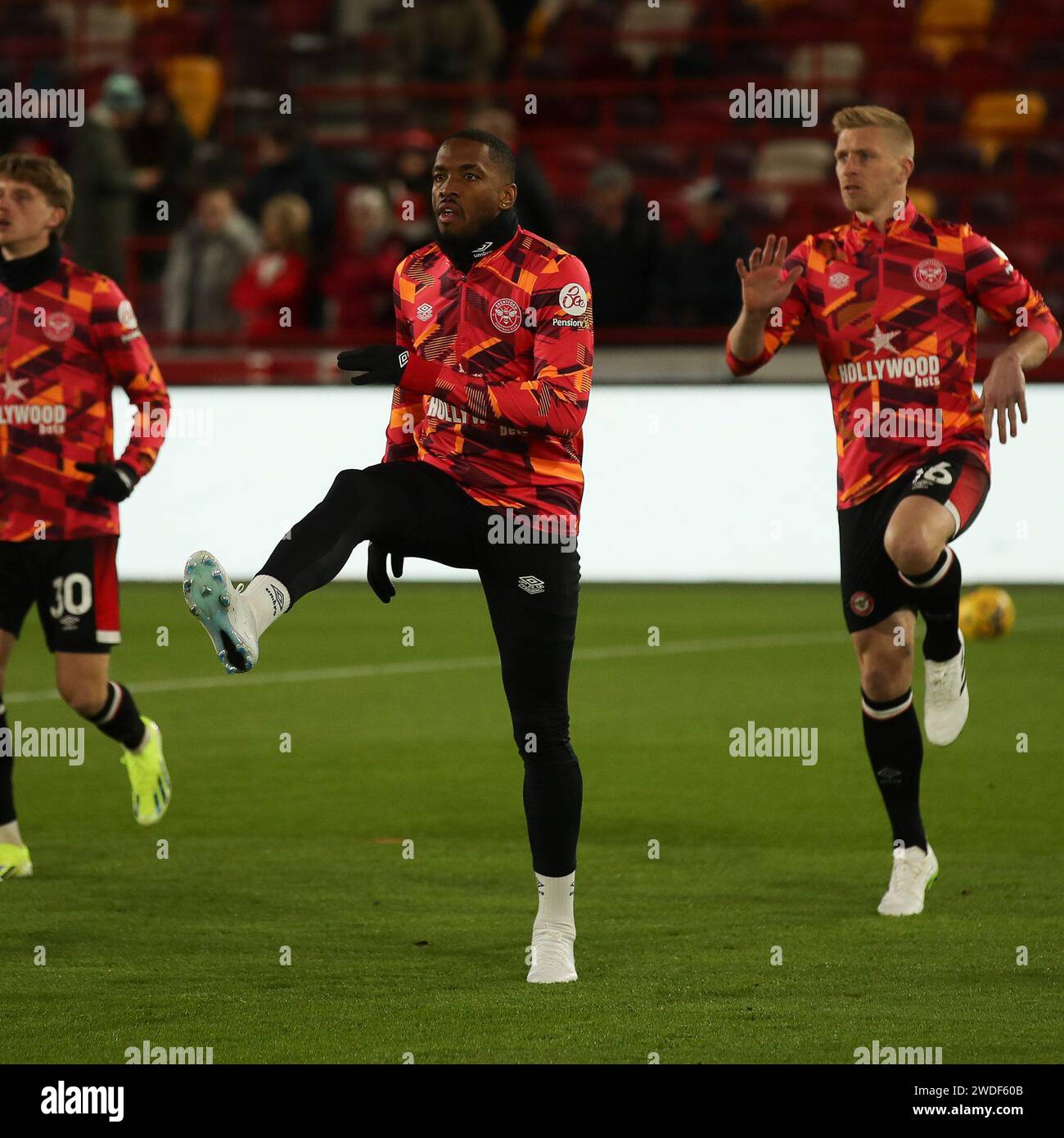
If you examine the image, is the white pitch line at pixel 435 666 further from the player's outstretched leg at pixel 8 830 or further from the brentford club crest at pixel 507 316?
the brentford club crest at pixel 507 316

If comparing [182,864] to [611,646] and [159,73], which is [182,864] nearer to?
[611,646]

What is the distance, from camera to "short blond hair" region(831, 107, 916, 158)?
6.24 m

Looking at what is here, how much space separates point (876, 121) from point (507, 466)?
1.77 m

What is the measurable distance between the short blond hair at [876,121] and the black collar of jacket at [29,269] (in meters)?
2.54

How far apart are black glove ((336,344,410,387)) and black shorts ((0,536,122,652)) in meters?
1.96

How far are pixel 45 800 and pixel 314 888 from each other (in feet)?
6.73

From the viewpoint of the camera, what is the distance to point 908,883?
625cm

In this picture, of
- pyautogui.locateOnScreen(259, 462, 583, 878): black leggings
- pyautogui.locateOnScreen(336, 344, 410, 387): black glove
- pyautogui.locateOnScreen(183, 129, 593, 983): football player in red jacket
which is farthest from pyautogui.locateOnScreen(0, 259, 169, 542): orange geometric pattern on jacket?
pyautogui.locateOnScreen(336, 344, 410, 387): black glove

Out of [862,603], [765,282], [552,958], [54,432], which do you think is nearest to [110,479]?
[54,432]

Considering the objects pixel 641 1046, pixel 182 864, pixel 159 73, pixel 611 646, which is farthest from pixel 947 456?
pixel 159 73
